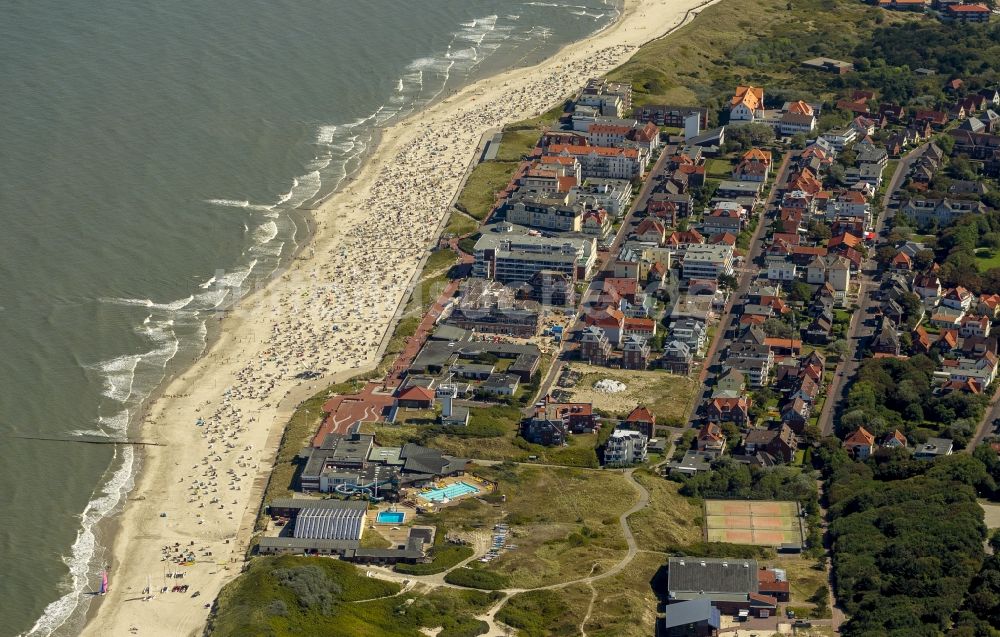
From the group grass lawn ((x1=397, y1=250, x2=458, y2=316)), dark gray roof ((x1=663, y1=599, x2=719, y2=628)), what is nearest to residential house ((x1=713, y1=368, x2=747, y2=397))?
grass lawn ((x1=397, y1=250, x2=458, y2=316))

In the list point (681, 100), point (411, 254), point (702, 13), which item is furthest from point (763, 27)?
point (411, 254)

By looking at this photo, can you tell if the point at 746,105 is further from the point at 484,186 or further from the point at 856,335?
the point at 856,335

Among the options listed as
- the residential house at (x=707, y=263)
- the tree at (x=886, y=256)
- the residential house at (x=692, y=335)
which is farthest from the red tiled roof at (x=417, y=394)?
the tree at (x=886, y=256)

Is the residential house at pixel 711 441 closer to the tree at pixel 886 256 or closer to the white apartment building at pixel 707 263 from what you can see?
the white apartment building at pixel 707 263

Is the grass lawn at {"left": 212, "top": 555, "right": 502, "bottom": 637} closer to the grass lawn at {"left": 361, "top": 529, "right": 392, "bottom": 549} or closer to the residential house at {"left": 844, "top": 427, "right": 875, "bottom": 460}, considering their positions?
the grass lawn at {"left": 361, "top": 529, "right": 392, "bottom": 549}

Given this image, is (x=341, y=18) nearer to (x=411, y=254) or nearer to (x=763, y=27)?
(x=763, y=27)
